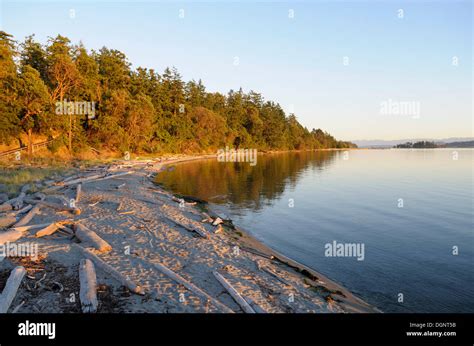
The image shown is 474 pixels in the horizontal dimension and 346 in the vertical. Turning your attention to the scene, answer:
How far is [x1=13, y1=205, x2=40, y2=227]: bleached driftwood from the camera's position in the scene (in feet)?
39.7

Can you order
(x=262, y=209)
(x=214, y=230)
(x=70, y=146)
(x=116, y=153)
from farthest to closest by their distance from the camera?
(x=116, y=153)
(x=70, y=146)
(x=262, y=209)
(x=214, y=230)

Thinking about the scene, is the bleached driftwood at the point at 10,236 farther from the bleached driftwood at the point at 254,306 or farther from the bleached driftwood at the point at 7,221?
the bleached driftwood at the point at 254,306

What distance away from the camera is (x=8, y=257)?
859 cm

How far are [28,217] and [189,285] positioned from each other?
1009 centimetres

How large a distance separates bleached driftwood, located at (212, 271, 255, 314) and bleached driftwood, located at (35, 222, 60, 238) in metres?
7.31

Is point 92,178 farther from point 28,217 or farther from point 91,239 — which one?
point 91,239

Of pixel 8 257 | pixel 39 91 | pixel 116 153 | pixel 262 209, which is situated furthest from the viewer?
pixel 116 153

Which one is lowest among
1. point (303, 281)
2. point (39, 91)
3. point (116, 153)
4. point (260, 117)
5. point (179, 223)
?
point (303, 281)

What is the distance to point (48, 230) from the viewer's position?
1125cm

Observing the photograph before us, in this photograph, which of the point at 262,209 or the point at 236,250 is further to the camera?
the point at 262,209
